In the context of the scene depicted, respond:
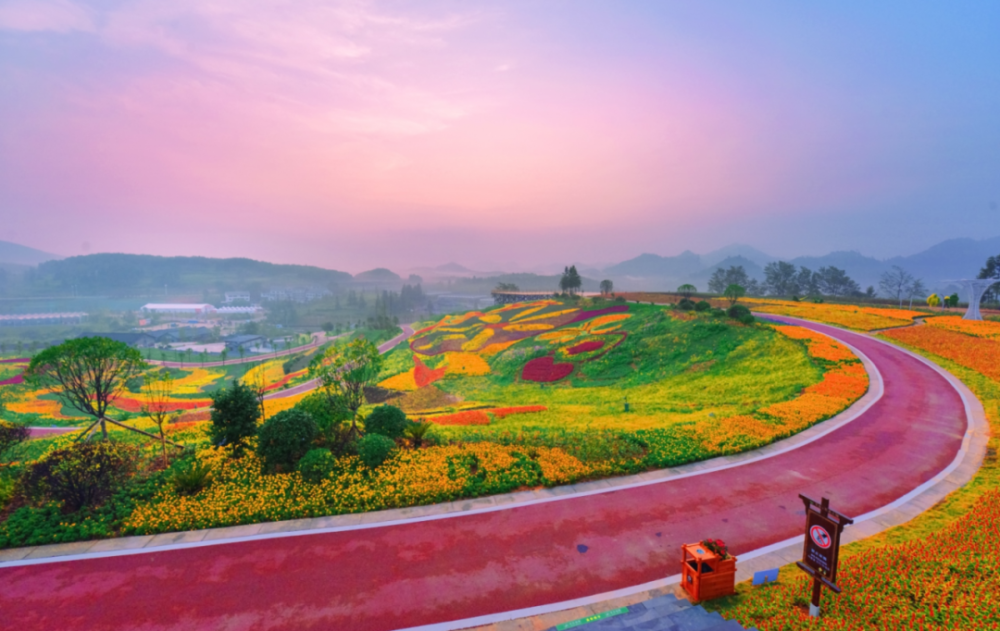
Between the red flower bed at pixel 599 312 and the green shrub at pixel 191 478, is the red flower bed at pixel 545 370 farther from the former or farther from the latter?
the green shrub at pixel 191 478

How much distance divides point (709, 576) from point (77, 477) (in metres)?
12.9

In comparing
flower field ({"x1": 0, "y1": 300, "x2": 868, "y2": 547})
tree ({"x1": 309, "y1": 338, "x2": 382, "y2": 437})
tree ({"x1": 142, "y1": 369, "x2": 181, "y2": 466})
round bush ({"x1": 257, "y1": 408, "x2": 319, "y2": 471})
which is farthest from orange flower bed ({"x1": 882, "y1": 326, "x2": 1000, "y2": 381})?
tree ({"x1": 142, "y1": 369, "x2": 181, "y2": 466})

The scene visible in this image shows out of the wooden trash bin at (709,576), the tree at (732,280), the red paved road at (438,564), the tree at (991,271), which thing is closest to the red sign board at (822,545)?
the wooden trash bin at (709,576)

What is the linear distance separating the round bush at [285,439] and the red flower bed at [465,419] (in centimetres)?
659

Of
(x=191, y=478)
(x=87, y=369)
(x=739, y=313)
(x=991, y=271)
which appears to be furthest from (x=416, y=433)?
(x=991, y=271)

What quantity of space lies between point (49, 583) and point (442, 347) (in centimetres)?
3522

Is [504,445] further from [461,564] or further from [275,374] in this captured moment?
[275,374]

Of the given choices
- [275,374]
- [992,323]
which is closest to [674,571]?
[992,323]

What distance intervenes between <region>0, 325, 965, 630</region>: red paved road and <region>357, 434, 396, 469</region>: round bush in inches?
103

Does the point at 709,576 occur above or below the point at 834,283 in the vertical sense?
below

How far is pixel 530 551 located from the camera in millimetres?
7586

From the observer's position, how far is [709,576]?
6098 mm

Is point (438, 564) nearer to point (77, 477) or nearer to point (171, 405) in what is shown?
point (77, 477)

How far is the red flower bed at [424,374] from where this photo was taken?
31.5m
